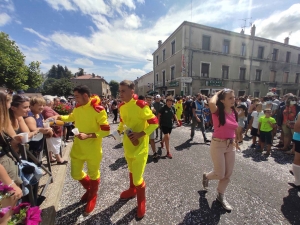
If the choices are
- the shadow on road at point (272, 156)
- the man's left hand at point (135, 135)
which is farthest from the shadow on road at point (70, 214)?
the shadow on road at point (272, 156)

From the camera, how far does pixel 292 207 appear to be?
7.95 feet

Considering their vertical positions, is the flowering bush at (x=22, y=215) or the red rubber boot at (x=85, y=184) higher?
the flowering bush at (x=22, y=215)

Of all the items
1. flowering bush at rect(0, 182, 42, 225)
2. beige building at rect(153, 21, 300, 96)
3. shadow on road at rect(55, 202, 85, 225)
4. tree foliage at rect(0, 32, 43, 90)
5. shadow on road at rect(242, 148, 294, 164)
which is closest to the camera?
flowering bush at rect(0, 182, 42, 225)

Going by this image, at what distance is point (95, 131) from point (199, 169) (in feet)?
9.37

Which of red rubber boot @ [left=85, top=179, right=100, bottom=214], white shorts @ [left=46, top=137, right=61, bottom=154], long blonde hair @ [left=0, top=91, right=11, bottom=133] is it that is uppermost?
long blonde hair @ [left=0, top=91, right=11, bottom=133]

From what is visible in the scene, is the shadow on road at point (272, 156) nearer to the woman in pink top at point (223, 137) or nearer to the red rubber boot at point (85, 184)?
the woman in pink top at point (223, 137)

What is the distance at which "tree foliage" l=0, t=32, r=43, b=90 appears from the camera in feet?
45.6

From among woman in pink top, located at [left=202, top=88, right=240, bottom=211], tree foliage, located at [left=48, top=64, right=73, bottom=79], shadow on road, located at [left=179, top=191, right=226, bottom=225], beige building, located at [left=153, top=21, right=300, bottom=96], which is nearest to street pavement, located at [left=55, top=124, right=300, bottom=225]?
shadow on road, located at [left=179, top=191, right=226, bottom=225]

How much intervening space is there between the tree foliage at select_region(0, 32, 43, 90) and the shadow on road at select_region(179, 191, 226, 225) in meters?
19.2

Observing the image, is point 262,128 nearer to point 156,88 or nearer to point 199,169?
point 199,169

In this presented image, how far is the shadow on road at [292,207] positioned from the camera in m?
2.19

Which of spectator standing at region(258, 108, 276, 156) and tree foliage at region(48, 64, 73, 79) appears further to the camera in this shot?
tree foliage at region(48, 64, 73, 79)

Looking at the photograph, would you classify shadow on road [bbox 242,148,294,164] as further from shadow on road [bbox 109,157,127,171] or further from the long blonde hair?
the long blonde hair

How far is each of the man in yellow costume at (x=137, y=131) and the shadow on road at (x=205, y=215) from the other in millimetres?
711
